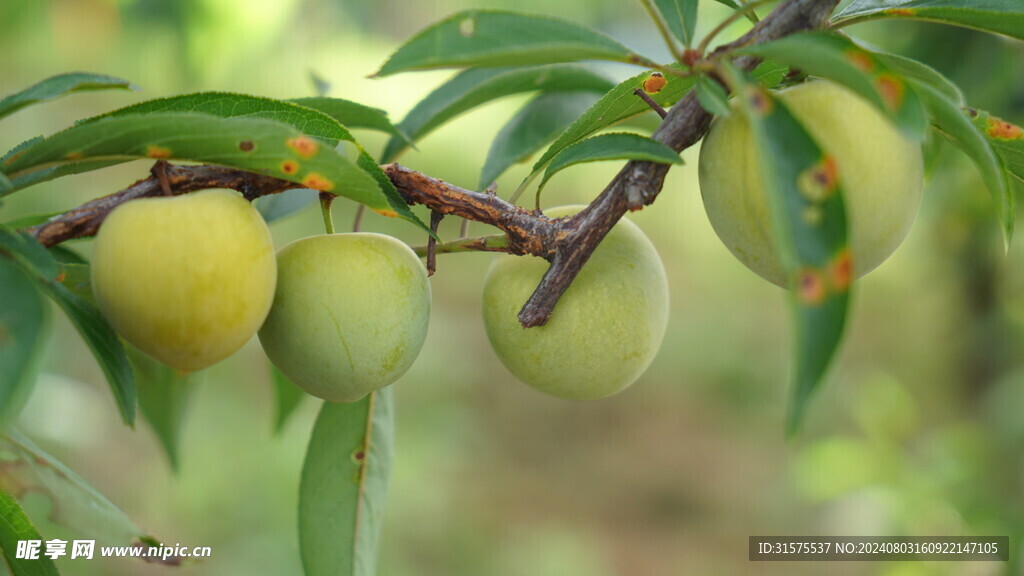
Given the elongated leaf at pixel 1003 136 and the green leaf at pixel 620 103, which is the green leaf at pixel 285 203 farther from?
the elongated leaf at pixel 1003 136

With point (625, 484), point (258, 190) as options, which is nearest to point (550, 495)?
point (625, 484)

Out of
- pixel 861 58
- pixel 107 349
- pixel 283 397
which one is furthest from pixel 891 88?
pixel 283 397

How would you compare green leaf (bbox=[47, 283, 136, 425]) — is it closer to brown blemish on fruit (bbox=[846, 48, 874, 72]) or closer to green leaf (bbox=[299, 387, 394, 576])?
green leaf (bbox=[299, 387, 394, 576])

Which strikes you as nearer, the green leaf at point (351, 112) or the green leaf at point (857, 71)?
the green leaf at point (857, 71)

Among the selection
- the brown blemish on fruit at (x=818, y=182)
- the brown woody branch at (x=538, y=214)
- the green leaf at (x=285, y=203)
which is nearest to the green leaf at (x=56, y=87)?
the brown woody branch at (x=538, y=214)

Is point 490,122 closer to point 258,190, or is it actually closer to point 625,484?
point 625,484

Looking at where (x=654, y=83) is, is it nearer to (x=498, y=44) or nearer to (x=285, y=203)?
(x=498, y=44)

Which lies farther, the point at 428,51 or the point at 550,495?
the point at 550,495
